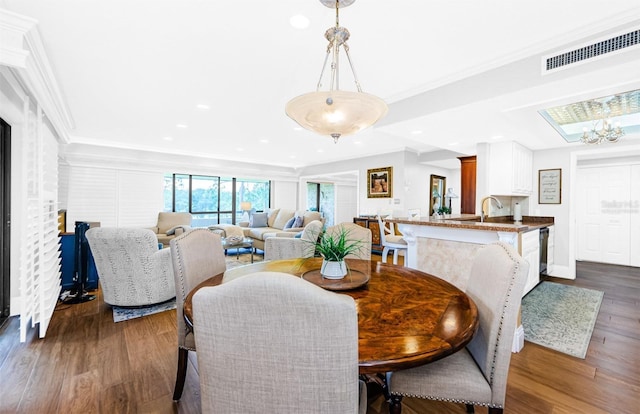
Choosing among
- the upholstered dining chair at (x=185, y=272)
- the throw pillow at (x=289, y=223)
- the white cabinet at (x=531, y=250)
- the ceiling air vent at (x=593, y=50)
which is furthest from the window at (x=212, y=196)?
the ceiling air vent at (x=593, y=50)

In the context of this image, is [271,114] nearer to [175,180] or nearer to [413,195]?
[413,195]

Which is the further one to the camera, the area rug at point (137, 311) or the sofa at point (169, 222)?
the sofa at point (169, 222)

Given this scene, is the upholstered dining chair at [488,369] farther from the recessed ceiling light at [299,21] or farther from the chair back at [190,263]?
Result: the recessed ceiling light at [299,21]

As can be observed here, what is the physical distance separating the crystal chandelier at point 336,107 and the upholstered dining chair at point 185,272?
107cm

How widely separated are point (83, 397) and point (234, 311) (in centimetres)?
179

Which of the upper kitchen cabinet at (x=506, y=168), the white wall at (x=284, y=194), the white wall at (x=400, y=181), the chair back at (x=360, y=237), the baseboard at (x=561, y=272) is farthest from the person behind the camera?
the white wall at (x=284, y=194)

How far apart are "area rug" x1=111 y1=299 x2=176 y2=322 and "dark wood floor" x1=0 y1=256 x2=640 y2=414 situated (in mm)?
97

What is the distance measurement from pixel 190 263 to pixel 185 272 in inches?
2.8

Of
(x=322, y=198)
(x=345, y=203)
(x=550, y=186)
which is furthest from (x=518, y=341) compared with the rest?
(x=322, y=198)

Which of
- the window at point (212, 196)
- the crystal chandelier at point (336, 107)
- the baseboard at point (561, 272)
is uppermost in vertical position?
the crystal chandelier at point (336, 107)

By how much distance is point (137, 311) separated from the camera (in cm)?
296

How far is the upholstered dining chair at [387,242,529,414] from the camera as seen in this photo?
1.11m

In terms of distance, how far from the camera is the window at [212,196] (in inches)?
282

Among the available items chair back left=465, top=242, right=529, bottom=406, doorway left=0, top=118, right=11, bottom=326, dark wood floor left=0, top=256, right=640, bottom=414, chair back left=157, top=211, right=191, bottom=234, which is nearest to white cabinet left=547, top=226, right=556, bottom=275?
dark wood floor left=0, top=256, right=640, bottom=414
